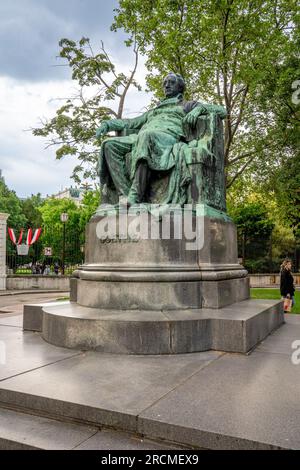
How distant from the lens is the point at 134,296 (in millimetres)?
4844

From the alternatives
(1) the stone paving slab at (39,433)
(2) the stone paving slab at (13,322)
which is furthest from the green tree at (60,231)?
(1) the stone paving slab at (39,433)

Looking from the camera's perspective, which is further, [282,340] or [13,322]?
[13,322]

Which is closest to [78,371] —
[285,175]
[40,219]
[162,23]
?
[285,175]

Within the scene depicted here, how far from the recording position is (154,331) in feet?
13.3

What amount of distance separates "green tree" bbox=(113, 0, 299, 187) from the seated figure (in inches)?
399

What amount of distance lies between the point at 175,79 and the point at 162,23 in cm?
1223

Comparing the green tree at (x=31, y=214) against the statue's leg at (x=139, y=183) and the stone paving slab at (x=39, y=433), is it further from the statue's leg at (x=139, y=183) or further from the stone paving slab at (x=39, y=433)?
the stone paving slab at (x=39, y=433)

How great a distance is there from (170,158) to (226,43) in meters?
12.9

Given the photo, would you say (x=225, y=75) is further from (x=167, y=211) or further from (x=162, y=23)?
(x=167, y=211)

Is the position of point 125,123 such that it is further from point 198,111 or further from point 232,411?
point 232,411

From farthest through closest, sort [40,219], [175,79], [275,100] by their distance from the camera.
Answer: [40,219] < [275,100] < [175,79]

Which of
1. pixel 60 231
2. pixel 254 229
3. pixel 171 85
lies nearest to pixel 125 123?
pixel 171 85

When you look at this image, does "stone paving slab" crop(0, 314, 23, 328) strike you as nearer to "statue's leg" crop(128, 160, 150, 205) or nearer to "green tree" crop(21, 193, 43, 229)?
"statue's leg" crop(128, 160, 150, 205)

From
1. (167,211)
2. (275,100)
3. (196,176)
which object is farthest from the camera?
(275,100)
